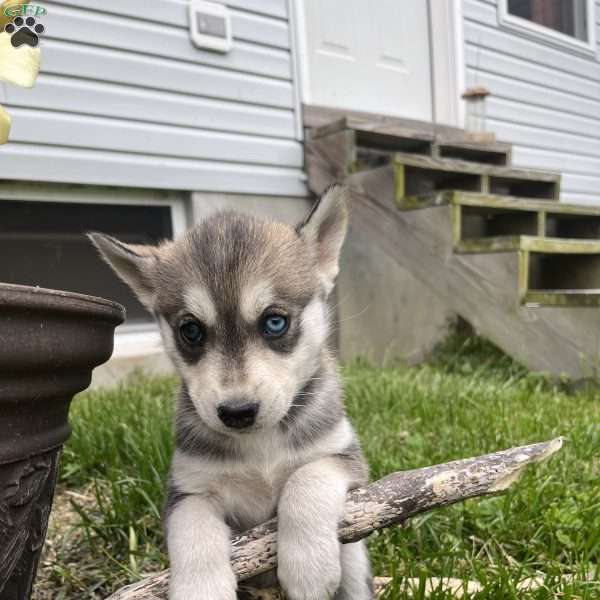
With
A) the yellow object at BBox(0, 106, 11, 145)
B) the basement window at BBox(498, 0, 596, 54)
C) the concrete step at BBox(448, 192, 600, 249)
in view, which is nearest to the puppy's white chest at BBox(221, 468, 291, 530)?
the yellow object at BBox(0, 106, 11, 145)

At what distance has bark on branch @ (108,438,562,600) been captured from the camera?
1.69 metres

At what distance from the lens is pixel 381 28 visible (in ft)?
24.7

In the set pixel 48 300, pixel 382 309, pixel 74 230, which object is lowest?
pixel 382 309

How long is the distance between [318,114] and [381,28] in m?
1.74

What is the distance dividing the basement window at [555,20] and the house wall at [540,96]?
11cm

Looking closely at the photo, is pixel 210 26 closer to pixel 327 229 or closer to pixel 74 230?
pixel 74 230

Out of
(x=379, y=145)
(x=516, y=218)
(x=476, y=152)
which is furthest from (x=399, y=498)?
(x=476, y=152)

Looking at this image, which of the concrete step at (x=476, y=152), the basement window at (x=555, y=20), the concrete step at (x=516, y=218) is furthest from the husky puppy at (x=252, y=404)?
the basement window at (x=555, y=20)

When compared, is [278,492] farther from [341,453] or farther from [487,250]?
[487,250]

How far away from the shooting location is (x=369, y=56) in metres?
7.39

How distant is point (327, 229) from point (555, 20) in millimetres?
9294

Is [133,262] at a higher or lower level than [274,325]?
higher

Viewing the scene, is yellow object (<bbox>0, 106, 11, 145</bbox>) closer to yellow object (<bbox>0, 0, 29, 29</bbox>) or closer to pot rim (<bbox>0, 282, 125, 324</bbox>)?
yellow object (<bbox>0, 0, 29, 29</bbox>)

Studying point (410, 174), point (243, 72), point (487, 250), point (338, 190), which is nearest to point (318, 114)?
point (243, 72)
